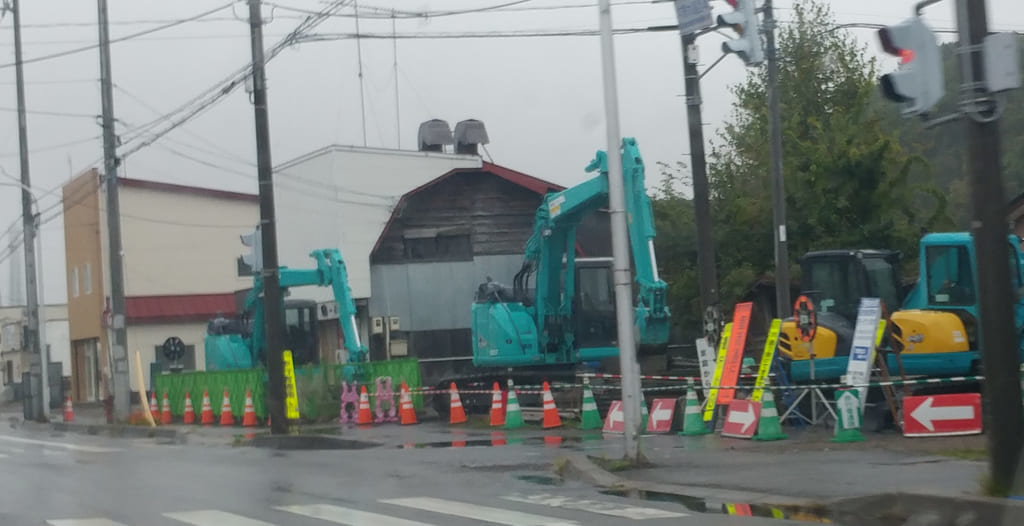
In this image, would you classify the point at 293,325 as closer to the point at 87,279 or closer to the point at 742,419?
the point at 742,419

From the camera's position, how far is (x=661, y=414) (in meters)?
20.4

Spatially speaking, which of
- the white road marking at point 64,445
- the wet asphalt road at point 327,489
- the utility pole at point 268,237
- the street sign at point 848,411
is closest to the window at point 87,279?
the white road marking at point 64,445

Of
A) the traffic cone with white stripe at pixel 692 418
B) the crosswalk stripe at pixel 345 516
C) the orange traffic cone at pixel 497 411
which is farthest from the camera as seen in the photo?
the orange traffic cone at pixel 497 411

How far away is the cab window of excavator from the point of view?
61.2 feet

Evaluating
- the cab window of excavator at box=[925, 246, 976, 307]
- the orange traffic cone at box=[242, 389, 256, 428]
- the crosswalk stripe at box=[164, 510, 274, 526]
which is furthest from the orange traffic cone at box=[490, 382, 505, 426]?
the crosswalk stripe at box=[164, 510, 274, 526]

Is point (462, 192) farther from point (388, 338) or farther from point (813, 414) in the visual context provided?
point (813, 414)

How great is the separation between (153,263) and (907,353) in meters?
41.1

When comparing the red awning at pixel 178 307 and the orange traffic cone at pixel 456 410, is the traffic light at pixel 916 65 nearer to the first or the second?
the orange traffic cone at pixel 456 410

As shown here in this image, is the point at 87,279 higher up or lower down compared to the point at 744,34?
lower down

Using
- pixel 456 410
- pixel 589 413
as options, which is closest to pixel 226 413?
pixel 456 410

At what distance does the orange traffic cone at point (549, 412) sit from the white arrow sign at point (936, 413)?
26.4 feet

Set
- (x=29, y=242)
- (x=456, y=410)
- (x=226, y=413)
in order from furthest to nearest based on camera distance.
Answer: (x=29, y=242) → (x=226, y=413) → (x=456, y=410)

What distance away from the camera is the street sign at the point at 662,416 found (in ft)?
66.4

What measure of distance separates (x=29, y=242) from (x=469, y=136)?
1681 cm
